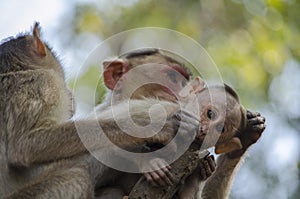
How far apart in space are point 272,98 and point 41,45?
7.99 m

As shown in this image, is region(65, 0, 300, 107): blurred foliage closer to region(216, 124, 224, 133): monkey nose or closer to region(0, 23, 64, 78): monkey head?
region(0, 23, 64, 78): monkey head

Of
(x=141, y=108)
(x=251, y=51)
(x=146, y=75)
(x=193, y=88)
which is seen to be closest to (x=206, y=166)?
(x=141, y=108)

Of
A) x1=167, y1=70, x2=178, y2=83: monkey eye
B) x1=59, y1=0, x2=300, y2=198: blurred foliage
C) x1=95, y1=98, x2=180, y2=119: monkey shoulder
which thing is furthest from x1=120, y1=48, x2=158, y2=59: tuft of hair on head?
x1=59, y1=0, x2=300, y2=198: blurred foliage

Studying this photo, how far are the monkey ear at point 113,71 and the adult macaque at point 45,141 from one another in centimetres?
127

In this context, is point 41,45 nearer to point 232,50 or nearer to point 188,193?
point 188,193

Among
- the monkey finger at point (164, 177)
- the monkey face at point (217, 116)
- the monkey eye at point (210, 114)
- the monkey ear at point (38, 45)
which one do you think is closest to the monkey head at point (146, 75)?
the monkey ear at point (38, 45)

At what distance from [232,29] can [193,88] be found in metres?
9.20

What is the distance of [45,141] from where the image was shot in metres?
7.75

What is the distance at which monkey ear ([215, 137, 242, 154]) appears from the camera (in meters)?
7.84

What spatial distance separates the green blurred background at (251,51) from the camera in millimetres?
14734

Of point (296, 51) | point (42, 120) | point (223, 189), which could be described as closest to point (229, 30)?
point (296, 51)

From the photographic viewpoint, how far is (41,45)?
8742mm

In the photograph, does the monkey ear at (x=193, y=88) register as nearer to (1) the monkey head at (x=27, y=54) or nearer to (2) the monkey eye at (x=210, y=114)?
(2) the monkey eye at (x=210, y=114)

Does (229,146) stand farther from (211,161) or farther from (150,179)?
(150,179)
